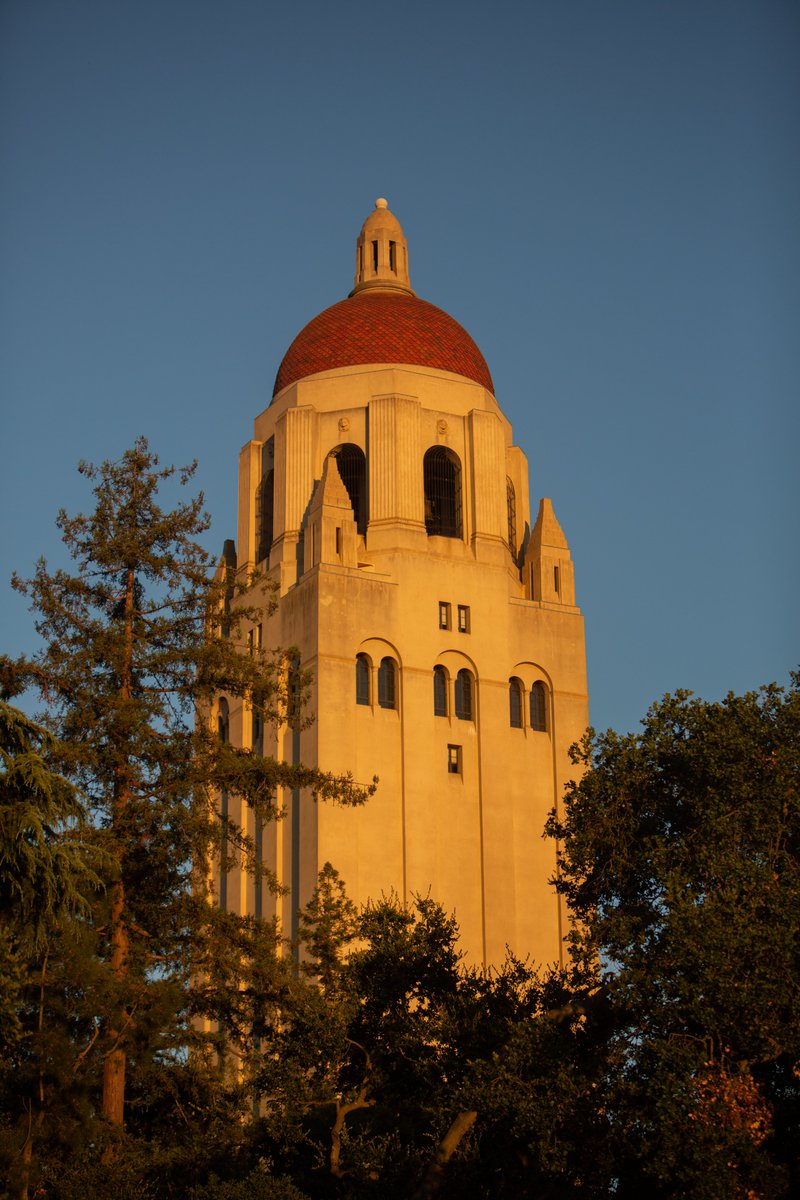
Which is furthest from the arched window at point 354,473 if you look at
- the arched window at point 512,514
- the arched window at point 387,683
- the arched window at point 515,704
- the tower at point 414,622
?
the arched window at point 515,704

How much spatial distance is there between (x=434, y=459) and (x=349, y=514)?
14.8 ft

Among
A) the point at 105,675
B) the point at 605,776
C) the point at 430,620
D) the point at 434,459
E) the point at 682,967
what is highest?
the point at 434,459

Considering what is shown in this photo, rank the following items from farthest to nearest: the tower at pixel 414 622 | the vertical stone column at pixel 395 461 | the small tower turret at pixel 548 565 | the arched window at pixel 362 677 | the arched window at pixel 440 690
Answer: the small tower turret at pixel 548 565
the vertical stone column at pixel 395 461
the arched window at pixel 440 690
the arched window at pixel 362 677
the tower at pixel 414 622

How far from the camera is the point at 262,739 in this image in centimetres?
5731

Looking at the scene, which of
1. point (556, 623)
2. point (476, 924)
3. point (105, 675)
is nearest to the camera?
point (105, 675)

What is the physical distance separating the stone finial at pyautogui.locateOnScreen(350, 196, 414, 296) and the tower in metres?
3.06

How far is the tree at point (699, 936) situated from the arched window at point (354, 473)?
28.4 metres

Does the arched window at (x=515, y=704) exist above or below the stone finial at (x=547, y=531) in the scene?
below

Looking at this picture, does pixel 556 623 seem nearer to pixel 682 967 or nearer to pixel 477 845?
pixel 477 845

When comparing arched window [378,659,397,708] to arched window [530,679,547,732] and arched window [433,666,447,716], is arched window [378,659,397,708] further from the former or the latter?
arched window [530,679,547,732]

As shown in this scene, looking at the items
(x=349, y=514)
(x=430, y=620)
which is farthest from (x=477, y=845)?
(x=349, y=514)

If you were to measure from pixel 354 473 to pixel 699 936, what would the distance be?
116 ft

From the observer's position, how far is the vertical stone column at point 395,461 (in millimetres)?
58406

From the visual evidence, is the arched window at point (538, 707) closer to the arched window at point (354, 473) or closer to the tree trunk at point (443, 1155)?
the arched window at point (354, 473)
